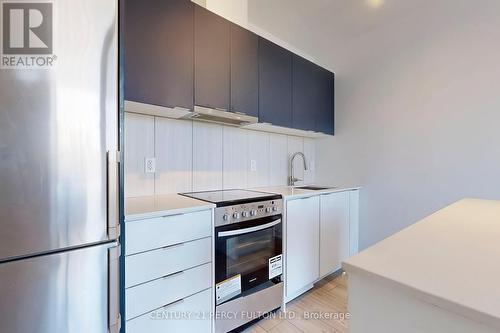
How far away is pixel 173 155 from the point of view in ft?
5.93

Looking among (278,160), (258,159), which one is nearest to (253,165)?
(258,159)

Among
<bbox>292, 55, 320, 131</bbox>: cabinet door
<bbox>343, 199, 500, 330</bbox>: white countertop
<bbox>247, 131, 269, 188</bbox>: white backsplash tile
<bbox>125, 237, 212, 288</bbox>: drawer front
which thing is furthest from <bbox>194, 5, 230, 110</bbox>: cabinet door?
<bbox>343, 199, 500, 330</bbox>: white countertop

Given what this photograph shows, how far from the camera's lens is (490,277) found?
1.63 ft

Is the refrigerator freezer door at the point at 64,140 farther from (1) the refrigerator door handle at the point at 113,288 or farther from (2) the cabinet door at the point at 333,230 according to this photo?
(2) the cabinet door at the point at 333,230

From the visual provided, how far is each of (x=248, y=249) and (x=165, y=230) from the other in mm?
642

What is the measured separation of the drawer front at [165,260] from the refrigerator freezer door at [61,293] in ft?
0.60

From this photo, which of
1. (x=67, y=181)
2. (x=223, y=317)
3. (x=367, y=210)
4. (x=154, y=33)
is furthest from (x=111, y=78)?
(x=367, y=210)

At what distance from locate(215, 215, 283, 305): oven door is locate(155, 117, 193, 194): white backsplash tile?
0.60 meters

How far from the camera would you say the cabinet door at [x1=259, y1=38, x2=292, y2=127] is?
1985 mm

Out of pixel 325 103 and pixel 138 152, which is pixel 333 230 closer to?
pixel 325 103

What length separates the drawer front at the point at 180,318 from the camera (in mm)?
1165

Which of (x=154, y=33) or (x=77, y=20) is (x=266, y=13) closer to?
(x=154, y=33)

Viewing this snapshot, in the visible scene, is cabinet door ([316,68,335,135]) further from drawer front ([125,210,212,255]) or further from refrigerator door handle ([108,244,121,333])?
refrigerator door handle ([108,244,121,333])

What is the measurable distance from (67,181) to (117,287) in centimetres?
47
